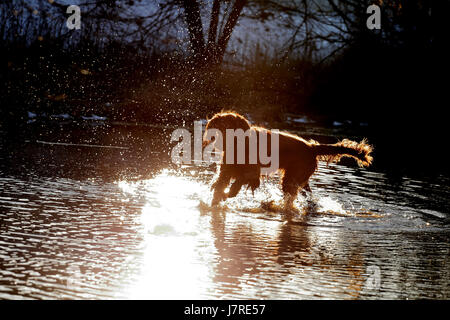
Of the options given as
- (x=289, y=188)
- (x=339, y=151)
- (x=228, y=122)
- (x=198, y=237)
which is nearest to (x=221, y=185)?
(x=228, y=122)

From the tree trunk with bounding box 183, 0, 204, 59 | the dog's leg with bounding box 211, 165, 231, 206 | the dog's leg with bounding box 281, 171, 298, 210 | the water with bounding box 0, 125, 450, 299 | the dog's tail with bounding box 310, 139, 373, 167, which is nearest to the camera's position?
the water with bounding box 0, 125, 450, 299

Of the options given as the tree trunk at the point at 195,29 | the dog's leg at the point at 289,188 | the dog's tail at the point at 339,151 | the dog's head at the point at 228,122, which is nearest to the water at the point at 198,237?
the dog's leg at the point at 289,188

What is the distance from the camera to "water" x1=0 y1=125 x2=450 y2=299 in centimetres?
473

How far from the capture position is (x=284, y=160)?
8867 millimetres

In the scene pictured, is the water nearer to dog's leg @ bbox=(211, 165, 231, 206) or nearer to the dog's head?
dog's leg @ bbox=(211, 165, 231, 206)

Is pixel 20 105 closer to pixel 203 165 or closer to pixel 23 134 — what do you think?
pixel 23 134

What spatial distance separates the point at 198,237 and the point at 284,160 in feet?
9.40

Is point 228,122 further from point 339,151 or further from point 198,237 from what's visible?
point 198,237

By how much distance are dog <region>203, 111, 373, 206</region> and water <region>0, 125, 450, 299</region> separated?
22 centimetres

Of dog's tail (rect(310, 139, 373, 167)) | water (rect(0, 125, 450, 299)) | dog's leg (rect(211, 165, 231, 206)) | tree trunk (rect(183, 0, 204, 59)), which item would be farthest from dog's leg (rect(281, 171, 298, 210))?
tree trunk (rect(183, 0, 204, 59))

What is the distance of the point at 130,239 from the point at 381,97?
19.2 meters

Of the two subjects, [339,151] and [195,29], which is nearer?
[339,151]

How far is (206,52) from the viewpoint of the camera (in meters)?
17.4
